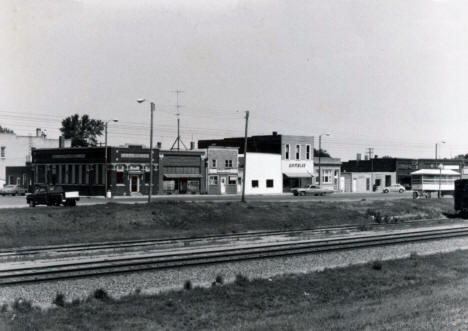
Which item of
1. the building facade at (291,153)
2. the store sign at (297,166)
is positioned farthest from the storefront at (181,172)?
the store sign at (297,166)

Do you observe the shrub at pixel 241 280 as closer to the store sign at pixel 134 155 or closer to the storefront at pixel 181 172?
the store sign at pixel 134 155

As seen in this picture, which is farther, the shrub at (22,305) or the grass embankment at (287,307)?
the shrub at (22,305)

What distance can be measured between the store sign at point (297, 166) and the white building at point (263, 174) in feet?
3.37

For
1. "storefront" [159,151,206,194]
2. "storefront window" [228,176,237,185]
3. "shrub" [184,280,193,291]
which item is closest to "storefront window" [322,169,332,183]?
"storefront window" [228,176,237,185]

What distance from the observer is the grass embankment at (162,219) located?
29031mm

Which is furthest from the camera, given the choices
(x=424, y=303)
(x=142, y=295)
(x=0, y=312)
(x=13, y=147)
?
(x=13, y=147)

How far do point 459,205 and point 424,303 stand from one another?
114ft

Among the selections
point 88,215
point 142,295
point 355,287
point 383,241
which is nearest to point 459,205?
point 383,241

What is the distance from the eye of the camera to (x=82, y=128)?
12875 cm

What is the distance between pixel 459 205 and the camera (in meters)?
45.1

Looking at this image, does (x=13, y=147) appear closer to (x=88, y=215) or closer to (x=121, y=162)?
(x=121, y=162)

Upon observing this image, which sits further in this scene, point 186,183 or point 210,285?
point 186,183

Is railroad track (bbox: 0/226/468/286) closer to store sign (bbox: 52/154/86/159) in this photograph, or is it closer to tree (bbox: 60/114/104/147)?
store sign (bbox: 52/154/86/159)

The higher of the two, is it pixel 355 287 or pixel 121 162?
pixel 121 162
